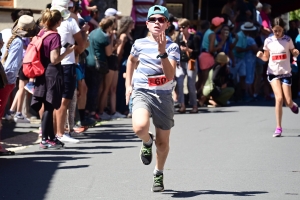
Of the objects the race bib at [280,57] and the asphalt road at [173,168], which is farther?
the race bib at [280,57]

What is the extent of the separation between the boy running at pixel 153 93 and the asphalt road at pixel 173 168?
1.45 feet

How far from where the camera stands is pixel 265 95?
23.1 meters

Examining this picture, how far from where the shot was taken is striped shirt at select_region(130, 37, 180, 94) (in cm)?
814

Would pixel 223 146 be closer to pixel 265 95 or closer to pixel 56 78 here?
pixel 56 78

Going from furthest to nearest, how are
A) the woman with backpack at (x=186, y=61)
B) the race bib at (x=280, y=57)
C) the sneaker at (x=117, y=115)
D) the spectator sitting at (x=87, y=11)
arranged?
the woman with backpack at (x=186, y=61) → the sneaker at (x=117, y=115) → the spectator sitting at (x=87, y=11) → the race bib at (x=280, y=57)

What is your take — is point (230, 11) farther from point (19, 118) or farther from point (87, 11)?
point (19, 118)

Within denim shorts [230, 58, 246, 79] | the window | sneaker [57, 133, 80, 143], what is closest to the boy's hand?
sneaker [57, 133, 80, 143]

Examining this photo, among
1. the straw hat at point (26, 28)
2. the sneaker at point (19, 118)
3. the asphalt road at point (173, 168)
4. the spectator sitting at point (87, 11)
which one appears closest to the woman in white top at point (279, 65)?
the asphalt road at point (173, 168)

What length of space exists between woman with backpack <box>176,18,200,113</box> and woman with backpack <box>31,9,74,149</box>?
629cm

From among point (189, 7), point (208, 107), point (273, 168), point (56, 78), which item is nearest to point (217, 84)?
point (208, 107)

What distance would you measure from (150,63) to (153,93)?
0.94ft

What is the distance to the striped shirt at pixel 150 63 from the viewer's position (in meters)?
8.14

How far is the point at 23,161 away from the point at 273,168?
2999mm

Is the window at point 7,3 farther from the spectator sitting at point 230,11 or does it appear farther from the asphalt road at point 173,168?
the spectator sitting at point 230,11
